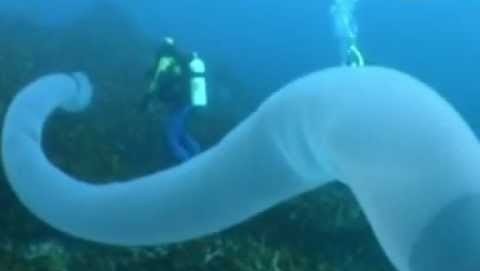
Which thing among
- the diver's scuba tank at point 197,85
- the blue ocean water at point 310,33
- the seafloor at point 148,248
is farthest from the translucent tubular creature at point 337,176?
the blue ocean water at point 310,33

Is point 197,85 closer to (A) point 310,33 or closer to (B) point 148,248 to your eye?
(B) point 148,248

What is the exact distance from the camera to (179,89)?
7004 millimetres

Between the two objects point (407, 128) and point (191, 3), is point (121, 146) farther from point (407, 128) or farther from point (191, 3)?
point (191, 3)

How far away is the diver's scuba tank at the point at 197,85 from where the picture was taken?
656cm

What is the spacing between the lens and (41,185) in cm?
398

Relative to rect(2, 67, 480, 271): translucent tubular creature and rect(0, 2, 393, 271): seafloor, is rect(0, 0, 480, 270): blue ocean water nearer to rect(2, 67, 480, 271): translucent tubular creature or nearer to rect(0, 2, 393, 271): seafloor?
rect(0, 2, 393, 271): seafloor

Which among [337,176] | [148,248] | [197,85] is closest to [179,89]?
[197,85]

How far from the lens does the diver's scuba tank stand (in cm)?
656

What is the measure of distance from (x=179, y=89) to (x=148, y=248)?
222cm

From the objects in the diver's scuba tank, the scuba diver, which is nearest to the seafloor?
the scuba diver

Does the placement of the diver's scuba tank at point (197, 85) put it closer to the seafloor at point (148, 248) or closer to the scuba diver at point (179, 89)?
the scuba diver at point (179, 89)

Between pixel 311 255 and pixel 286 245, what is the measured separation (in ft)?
0.64

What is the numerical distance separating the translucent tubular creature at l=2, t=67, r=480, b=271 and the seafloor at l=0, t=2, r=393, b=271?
1296mm

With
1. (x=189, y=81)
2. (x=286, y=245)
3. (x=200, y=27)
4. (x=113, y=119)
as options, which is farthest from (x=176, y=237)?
(x=200, y=27)
